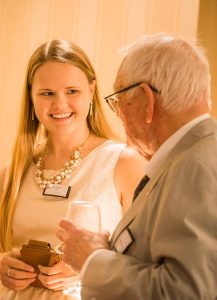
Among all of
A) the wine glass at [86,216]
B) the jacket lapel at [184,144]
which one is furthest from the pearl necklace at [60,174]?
the jacket lapel at [184,144]

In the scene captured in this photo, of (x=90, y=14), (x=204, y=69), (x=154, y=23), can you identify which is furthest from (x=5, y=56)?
(x=204, y=69)

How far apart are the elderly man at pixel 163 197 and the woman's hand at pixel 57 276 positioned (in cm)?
29

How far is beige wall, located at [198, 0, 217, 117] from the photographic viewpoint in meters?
2.25

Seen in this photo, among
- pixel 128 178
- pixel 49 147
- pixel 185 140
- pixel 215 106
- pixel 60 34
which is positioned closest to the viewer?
pixel 185 140

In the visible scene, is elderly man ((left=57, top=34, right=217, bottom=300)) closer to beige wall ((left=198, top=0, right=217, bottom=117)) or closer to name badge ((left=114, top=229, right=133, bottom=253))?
→ name badge ((left=114, top=229, right=133, bottom=253))

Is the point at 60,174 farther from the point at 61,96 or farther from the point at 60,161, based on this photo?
the point at 61,96

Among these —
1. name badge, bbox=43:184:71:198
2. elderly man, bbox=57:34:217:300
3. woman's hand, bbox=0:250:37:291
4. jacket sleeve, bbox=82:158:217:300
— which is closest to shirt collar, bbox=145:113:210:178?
elderly man, bbox=57:34:217:300

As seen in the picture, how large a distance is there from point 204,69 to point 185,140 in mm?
189

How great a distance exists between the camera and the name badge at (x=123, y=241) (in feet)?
3.24

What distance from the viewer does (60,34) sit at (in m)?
2.70

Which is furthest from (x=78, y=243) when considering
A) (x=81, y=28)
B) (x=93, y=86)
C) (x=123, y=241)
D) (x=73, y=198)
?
(x=81, y=28)

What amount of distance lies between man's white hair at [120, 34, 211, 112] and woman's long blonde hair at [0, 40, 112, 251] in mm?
791

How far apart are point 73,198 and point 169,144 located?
79cm

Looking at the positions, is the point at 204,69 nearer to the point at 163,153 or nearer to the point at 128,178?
the point at 163,153
